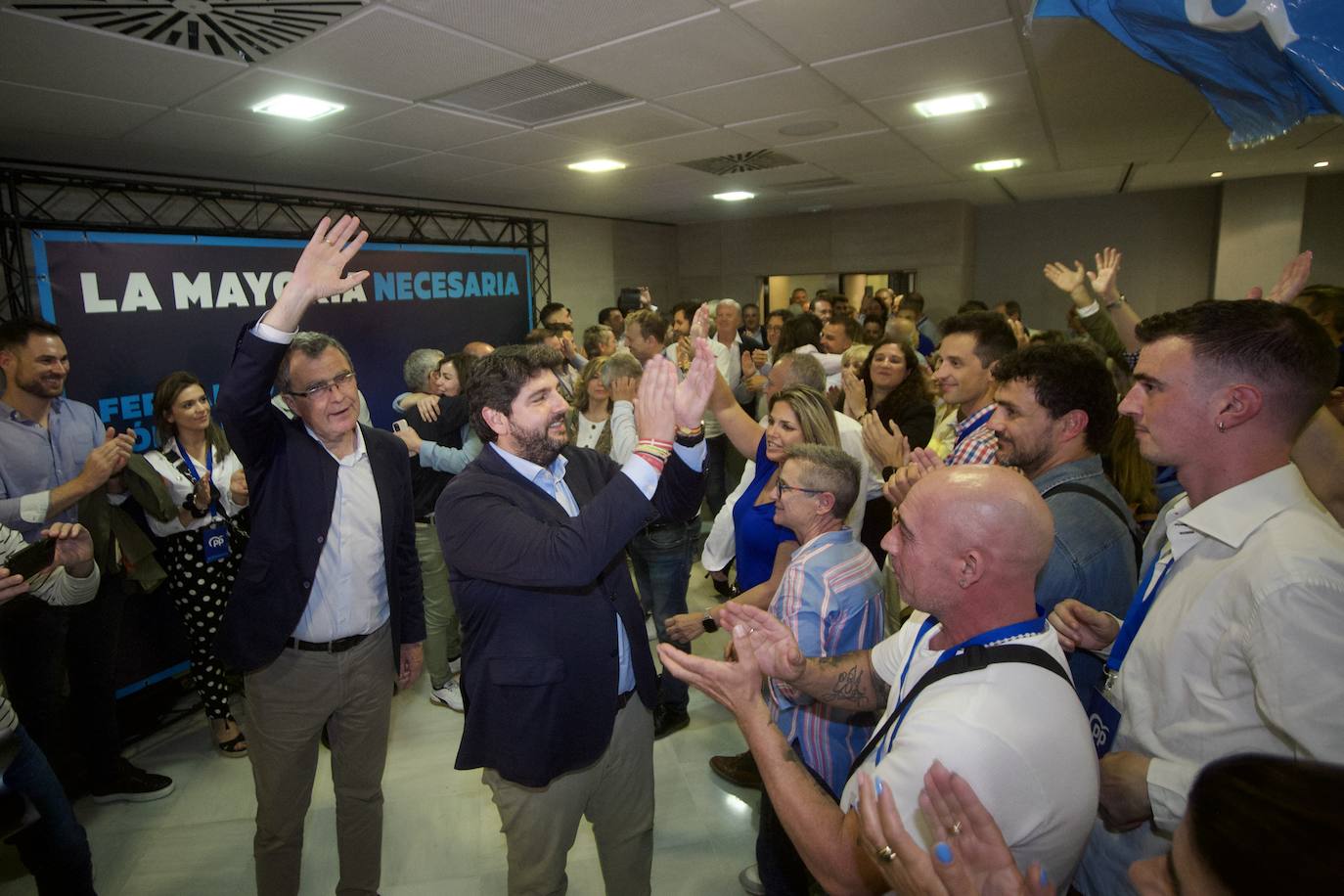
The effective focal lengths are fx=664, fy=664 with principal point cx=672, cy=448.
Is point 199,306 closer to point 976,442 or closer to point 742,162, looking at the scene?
point 742,162

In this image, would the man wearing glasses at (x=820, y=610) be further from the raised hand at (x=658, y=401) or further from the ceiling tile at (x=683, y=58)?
the ceiling tile at (x=683, y=58)

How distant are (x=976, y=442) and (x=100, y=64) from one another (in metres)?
3.87

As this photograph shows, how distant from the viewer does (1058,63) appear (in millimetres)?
3334

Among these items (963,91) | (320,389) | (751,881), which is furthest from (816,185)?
(751,881)

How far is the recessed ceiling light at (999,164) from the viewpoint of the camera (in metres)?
6.10

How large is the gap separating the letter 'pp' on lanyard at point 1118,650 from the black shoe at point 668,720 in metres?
2.14

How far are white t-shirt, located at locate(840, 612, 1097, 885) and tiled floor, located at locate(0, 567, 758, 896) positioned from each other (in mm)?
1702

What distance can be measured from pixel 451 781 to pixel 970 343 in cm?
289

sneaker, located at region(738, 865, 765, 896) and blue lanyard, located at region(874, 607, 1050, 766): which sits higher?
blue lanyard, located at region(874, 607, 1050, 766)

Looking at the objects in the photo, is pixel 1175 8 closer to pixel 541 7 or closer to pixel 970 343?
pixel 970 343

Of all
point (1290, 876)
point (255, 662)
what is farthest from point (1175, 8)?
point (255, 662)

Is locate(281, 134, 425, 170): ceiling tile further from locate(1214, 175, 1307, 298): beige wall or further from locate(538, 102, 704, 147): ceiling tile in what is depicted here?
locate(1214, 175, 1307, 298): beige wall

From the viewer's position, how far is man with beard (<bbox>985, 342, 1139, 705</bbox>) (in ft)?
5.33

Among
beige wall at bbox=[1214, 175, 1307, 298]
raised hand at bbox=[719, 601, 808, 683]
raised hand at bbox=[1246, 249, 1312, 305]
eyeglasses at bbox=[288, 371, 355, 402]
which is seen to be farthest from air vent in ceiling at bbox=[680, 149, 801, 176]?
beige wall at bbox=[1214, 175, 1307, 298]
